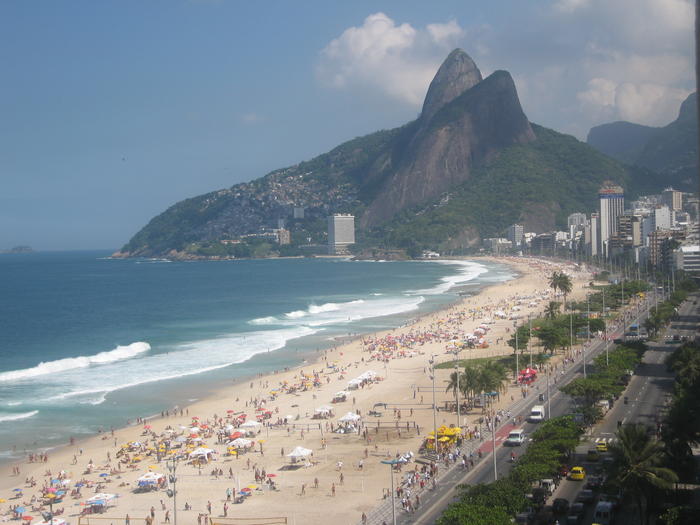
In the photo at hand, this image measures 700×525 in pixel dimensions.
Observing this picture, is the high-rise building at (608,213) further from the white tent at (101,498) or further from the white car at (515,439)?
the white tent at (101,498)

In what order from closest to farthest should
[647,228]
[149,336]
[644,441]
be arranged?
[644,441] < [149,336] < [647,228]

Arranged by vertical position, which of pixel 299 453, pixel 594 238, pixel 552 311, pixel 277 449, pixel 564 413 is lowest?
pixel 277 449

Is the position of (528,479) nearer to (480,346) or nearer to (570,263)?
(480,346)

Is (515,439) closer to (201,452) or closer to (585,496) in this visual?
(585,496)

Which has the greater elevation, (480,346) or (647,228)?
(647,228)

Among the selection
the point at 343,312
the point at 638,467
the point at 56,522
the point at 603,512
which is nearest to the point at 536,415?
the point at 603,512

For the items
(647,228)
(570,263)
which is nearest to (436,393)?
(647,228)

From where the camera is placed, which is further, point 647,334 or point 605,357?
point 647,334
